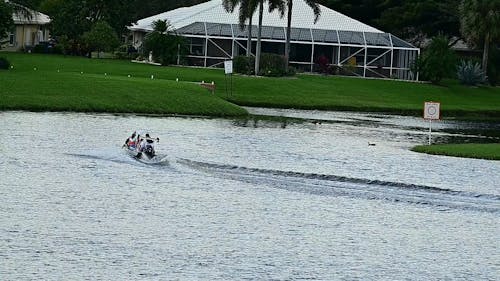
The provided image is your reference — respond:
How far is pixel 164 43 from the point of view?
10719cm

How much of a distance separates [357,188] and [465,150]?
1392 cm

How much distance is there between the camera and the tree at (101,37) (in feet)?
365

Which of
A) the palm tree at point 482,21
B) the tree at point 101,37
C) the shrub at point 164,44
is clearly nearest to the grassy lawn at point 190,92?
the shrub at point 164,44

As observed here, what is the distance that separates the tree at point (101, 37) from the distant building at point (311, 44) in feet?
12.8

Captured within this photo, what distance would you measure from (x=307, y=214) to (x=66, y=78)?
1615 inches

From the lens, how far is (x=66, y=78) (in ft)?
254

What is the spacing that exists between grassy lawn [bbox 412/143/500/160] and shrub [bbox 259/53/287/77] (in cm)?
4142

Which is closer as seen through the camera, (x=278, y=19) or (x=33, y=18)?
(x=278, y=19)

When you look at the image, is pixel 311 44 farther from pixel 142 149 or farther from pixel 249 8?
pixel 142 149

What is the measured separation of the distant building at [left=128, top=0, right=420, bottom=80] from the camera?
11038 centimetres

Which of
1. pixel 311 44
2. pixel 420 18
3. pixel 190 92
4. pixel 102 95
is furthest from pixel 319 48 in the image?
pixel 102 95

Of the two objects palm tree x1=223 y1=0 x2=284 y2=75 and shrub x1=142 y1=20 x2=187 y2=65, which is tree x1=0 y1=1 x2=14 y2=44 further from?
shrub x1=142 y1=20 x2=187 y2=65

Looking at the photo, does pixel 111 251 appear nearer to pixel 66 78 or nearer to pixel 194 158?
pixel 194 158

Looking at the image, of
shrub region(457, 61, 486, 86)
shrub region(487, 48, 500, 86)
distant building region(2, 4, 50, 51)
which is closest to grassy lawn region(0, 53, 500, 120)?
shrub region(457, 61, 486, 86)
